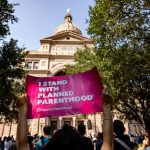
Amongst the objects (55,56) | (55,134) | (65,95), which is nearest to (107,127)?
(55,134)

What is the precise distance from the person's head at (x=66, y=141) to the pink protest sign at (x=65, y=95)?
429 centimetres

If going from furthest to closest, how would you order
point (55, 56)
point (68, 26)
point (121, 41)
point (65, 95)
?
point (68, 26), point (55, 56), point (121, 41), point (65, 95)

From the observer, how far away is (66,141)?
7.30 ft

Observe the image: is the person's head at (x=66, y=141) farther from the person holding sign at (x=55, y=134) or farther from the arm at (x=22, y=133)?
the arm at (x=22, y=133)

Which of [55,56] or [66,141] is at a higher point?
[55,56]

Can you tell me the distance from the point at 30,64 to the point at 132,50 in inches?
1139

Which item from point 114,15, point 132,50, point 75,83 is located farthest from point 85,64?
point 75,83

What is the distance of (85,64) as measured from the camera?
25062 mm

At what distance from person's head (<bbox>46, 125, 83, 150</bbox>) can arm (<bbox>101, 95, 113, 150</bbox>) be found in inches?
15.2

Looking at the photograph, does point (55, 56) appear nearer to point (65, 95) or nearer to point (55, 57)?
point (55, 57)

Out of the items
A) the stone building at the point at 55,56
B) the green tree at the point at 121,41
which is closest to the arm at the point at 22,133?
the green tree at the point at 121,41

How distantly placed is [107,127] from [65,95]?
4263mm

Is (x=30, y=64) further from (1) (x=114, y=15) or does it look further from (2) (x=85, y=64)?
(1) (x=114, y=15)

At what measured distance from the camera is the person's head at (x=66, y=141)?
7.27 feet
